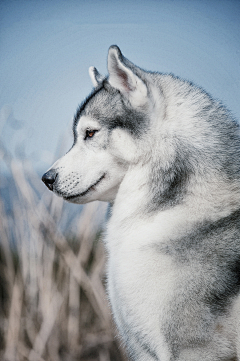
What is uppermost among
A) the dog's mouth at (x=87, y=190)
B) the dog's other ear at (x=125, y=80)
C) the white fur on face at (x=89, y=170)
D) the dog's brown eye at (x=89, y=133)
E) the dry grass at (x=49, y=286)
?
the dog's other ear at (x=125, y=80)

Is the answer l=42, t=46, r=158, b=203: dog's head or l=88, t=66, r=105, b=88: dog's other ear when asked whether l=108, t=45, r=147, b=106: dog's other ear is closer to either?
l=42, t=46, r=158, b=203: dog's head

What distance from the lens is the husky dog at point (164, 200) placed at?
3.51 ft

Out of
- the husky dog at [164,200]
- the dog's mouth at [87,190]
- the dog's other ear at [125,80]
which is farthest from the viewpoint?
the dog's mouth at [87,190]

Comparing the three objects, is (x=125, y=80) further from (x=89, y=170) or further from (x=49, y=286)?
(x=49, y=286)

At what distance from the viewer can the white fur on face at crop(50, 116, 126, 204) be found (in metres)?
1.36

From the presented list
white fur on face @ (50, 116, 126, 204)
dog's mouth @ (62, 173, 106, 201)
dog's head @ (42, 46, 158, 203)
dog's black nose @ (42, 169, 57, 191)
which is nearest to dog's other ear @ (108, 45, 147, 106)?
dog's head @ (42, 46, 158, 203)

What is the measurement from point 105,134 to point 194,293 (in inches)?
28.7

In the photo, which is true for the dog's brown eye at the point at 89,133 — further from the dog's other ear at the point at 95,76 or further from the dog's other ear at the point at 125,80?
the dog's other ear at the point at 95,76

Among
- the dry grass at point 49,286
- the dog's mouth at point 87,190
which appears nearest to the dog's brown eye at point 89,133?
the dog's mouth at point 87,190

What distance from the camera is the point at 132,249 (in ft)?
4.14

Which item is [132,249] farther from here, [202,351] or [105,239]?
[202,351]

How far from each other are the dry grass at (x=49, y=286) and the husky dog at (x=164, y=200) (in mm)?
657

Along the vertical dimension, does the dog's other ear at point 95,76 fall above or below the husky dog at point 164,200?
above

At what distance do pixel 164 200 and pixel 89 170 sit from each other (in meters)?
0.35
